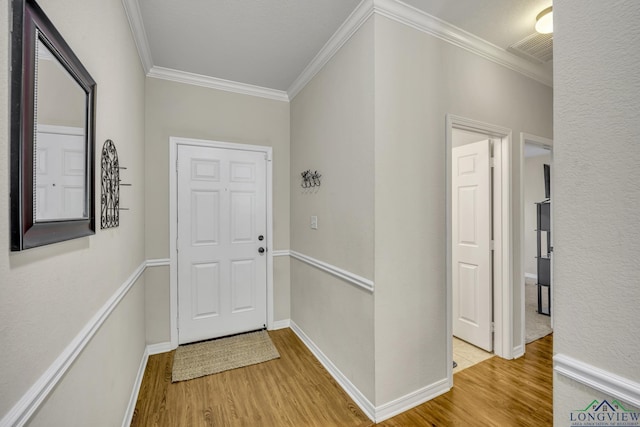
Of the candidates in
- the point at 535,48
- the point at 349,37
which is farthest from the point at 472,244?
the point at 349,37

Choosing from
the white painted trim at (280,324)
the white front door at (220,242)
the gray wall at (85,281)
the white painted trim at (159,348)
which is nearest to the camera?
the gray wall at (85,281)

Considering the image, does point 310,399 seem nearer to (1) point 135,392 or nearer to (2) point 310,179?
(1) point 135,392

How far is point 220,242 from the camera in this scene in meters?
2.87

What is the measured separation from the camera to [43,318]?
743 millimetres

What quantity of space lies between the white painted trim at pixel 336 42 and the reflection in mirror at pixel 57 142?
167 cm

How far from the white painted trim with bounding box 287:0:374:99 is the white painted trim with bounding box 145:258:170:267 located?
2220 mm

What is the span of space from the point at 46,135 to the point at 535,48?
319 centimetres

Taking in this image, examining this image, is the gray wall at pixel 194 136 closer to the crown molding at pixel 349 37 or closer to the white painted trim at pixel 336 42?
the crown molding at pixel 349 37


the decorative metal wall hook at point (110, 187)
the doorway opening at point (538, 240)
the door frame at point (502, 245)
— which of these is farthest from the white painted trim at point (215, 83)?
the doorway opening at point (538, 240)

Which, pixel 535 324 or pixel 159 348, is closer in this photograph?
pixel 159 348

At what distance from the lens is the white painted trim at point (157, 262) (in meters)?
2.56

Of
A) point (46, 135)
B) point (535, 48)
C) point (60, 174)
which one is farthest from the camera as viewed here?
point (535, 48)

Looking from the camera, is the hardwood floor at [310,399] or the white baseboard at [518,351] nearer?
the hardwood floor at [310,399]

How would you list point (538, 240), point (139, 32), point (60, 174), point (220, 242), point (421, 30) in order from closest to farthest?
point (60, 174)
point (421, 30)
point (139, 32)
point (220, 242)
point (538, 240)
